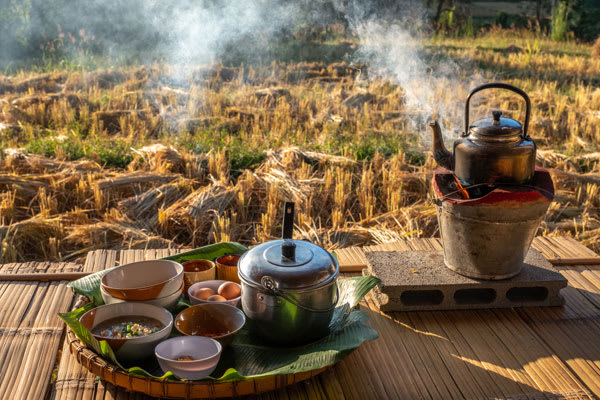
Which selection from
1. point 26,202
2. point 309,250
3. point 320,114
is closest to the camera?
point 309,250

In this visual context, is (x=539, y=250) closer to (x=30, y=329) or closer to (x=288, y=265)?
(x=288, y=265)

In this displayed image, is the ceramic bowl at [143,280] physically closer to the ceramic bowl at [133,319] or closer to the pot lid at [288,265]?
the ceramic bowl at [133,319]

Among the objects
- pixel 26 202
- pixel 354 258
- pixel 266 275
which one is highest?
pixel 266 275

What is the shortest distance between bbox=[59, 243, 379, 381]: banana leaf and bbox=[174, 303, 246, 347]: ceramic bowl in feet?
0.18

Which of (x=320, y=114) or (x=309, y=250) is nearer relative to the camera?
(x=309, y=250)

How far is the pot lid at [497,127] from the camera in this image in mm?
2119

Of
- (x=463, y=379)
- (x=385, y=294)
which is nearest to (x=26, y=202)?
(x=385, y=294)

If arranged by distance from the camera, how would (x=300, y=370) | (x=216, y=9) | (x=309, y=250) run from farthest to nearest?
(x=216, y=9)
(x=309, y=250)
(x=300, y=370)

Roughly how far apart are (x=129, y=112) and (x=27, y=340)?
5420mm

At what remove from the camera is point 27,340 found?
1970 millimetres

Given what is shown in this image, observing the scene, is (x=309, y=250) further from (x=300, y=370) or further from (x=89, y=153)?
(x=89, y=153)

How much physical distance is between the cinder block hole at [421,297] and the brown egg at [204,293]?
754 millimetres

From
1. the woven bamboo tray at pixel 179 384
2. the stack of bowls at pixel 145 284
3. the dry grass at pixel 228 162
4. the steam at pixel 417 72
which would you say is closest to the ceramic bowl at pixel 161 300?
the stack of bowls at pixel 145 284

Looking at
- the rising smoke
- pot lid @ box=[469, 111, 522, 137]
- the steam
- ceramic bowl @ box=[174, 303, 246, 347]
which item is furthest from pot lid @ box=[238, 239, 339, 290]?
the rising smoke
